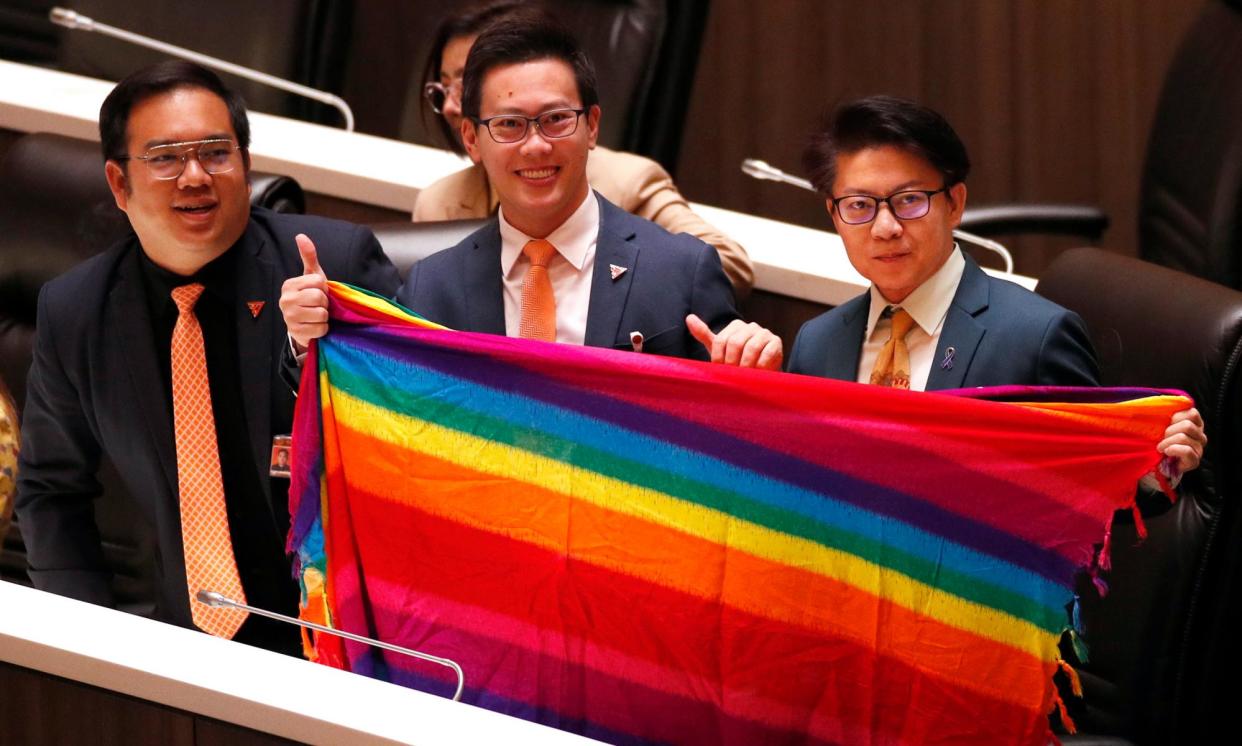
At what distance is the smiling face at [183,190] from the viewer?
2096 mm

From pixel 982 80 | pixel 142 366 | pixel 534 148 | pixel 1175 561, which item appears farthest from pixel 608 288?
pixel 982 80

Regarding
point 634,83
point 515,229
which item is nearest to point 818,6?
point 634,83

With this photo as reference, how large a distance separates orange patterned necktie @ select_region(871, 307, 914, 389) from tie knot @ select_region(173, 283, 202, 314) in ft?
3.01

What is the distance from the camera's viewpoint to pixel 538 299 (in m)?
2.05

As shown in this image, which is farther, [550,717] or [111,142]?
[111,142]

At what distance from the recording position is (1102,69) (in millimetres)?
3826

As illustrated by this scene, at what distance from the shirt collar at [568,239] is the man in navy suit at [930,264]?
36cm

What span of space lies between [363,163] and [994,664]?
1.72m

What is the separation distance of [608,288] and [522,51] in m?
0.32

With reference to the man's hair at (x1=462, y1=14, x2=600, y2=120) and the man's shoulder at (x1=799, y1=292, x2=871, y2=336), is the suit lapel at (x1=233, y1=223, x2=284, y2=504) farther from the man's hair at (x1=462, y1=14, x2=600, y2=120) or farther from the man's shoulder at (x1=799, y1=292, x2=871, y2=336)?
the man's shoulder at (x1=799, y1=292, x2=871, y2=336)

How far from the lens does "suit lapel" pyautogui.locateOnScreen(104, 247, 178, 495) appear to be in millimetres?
2129

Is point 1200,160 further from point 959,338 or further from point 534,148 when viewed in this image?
point 534,148

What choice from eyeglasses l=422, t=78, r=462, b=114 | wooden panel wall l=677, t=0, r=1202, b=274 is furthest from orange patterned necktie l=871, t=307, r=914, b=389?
wooden panel wall l=677, t=0, r=1202, b=274

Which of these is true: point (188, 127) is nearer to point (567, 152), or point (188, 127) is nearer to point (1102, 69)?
point (567, 152)
